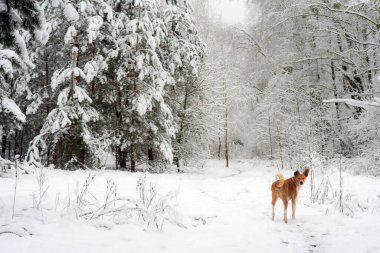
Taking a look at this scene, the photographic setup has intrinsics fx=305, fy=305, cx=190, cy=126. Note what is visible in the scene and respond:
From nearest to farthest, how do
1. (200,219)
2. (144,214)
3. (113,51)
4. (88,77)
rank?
1. (144,214)
2. (200,219)
3. (88,77)
4. (113,51)

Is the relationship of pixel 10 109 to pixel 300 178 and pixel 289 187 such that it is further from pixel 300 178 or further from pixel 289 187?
pixel 300 178

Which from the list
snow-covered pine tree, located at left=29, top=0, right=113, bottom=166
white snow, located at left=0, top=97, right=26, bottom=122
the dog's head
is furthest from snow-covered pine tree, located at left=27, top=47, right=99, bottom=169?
the dog's head

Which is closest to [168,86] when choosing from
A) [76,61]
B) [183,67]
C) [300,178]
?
[183,67]

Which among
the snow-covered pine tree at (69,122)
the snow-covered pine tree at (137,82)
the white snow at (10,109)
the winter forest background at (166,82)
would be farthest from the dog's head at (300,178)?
the snow-covered pine tree at (137,82)

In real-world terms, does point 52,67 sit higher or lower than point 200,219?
higher

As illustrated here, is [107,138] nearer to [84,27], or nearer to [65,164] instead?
[65,164]

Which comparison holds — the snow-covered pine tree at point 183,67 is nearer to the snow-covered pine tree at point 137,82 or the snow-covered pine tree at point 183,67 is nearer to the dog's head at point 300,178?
the snow-covered pine tree at point 137,82

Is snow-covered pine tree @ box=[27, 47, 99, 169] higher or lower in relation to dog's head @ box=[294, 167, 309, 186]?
higher

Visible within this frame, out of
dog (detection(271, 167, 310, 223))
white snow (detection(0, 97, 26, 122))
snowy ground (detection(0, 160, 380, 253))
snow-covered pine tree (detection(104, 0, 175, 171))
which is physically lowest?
snowy ground (detection(0, 160, 380, 253))

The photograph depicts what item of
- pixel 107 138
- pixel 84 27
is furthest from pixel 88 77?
pixel 107 138

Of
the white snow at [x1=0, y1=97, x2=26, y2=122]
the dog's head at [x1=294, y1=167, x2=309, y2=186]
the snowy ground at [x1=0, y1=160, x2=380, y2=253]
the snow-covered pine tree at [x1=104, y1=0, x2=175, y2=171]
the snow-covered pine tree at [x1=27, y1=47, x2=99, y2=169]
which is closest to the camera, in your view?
the snowy ground at [x1=0, y1=160, x2=380, y2=253]

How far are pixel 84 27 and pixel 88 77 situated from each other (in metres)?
2.52

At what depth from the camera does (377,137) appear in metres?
13.9

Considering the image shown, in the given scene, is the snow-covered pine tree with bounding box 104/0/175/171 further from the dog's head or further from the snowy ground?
the dog's head
